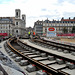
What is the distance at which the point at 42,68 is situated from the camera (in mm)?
4527

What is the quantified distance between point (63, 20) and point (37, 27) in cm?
2234

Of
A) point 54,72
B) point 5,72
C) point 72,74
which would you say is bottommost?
point 72,74

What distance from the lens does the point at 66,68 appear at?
5121 millimetres

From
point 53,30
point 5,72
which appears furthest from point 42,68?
point 53,30

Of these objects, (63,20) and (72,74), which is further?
(63,20)

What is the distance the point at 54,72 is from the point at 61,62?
2.00 meters

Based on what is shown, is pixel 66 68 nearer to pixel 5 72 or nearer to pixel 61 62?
pixel 61 62

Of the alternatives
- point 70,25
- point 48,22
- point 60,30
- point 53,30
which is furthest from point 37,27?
point 53,30

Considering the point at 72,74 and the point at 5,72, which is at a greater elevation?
the point at 5,72

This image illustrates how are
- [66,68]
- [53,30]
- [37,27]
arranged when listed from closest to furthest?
[66,68]
[53,30]
[37,27]

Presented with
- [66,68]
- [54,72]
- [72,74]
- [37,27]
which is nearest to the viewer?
[54,72]

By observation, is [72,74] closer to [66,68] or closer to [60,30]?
[66,68]

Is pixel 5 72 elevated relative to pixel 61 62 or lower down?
elevated

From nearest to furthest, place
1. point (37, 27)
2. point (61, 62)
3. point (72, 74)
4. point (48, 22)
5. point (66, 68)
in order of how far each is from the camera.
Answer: point (72, 74), point (66, 68), point (61, 62), point (48, 22), point (37, 27)
